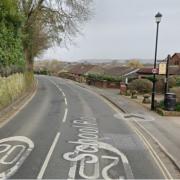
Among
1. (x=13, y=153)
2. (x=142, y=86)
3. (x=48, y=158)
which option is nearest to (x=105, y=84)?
(x=142, y=86)

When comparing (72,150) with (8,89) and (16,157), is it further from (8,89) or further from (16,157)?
(8,89)

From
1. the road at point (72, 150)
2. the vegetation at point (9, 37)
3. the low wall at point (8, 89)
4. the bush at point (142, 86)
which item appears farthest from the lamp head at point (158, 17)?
the bush at point (142, 86)

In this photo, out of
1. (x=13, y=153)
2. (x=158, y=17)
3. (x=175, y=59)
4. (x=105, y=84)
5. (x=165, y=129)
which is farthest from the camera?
(x=175, y=59)

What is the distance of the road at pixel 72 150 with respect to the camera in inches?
408

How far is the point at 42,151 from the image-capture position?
12.6 m

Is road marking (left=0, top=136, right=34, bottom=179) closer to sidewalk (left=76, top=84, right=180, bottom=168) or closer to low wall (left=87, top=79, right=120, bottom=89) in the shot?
sidewalk (left=76, top=84, right=180, bottom=168)

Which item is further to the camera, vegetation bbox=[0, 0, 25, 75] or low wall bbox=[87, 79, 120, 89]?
low wall bbox=[87, 79, 120, 89]

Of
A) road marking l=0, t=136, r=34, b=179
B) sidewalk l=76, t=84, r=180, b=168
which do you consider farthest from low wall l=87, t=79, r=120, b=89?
road marking l=0, t=136, r=34, b=179

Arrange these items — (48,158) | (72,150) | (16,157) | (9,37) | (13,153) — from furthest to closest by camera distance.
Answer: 1. (9,37)
2. (72,150)
3. (13,153)
4. (48,158)
5. (16,157)

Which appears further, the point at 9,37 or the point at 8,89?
the point at 9,37

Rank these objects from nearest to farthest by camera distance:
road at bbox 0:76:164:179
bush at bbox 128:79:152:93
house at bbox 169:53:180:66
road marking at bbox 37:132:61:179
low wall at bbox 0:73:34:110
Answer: road marking at bbox 37:132:61:179 → road at bbox 0:76:164:179 → low wall at bbox 0:73:34:110 → bush at bbox 128:79:152:93 → house at bbox 169:53:180:66

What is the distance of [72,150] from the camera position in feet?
42.3

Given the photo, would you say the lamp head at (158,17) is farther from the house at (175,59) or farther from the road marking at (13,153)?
the house at (175,59)

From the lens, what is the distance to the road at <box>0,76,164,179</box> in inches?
408
